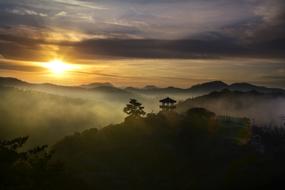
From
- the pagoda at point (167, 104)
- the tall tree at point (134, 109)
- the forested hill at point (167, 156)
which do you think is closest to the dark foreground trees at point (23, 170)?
the forested hill at point (167, 156)

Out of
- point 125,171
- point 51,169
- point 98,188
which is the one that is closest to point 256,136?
point 125,171

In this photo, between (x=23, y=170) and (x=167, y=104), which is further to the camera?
(x=167, y=104)

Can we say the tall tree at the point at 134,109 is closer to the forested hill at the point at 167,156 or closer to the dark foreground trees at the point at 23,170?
the forested hill at the point at 167,156

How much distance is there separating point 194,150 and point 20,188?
244 ft

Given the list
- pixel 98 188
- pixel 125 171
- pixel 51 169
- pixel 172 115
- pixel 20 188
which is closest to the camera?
pixel 20 188

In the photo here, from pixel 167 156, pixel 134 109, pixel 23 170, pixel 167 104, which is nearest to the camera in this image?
pixel 23 170

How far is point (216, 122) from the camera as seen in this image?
386 ft

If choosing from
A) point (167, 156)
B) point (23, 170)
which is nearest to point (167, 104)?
point (167, 156)

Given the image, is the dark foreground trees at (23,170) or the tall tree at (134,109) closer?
the dark foreground trees at (23,170)

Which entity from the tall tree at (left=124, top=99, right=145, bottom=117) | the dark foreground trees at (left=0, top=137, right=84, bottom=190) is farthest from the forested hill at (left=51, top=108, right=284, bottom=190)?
the dark foreground trees at (left=0, top=137, right=84, bottom=190)

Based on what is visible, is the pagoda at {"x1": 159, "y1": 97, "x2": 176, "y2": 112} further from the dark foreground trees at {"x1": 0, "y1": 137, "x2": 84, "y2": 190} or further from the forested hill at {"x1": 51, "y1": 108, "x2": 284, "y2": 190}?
the dark foreground trees at {"x1": 0, "y1": 137, "x2": 84, "y2": 190}

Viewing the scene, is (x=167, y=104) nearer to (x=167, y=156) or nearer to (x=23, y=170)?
(x=167, y=156)

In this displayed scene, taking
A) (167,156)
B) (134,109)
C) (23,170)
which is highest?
(134,109)

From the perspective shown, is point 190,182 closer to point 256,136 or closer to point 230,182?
point 230,182
